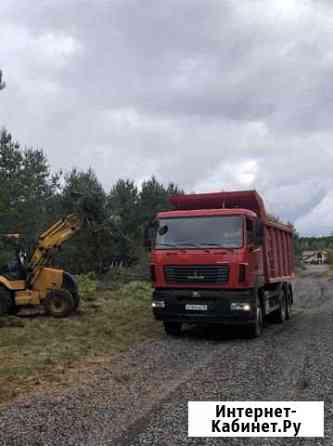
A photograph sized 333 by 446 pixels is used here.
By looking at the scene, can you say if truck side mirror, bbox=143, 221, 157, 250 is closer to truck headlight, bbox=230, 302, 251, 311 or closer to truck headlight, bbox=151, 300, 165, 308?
truck headlight, bbox=151, 300, 165, 308

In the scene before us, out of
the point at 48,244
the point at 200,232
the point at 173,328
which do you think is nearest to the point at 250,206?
the point at 200,232

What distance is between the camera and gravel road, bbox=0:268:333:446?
568 centimetres

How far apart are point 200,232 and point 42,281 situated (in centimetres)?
592

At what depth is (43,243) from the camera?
50.6ft

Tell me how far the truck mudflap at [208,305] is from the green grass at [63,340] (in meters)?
1.13

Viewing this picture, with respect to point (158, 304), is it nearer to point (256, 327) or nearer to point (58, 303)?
point (256, 327)

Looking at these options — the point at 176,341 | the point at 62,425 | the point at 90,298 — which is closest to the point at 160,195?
the point at 90,298

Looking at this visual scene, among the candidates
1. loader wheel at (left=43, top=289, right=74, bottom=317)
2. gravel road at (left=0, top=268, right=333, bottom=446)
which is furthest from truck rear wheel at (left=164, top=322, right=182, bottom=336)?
loader wheel at (left=43, top=289, right=74, bottom=317)

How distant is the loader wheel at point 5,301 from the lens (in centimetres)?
1489

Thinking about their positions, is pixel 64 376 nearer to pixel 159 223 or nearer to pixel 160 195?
pixel 159 223

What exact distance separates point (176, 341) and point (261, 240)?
301 cm

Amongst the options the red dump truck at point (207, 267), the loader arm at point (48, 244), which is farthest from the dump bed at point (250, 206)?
the loader arm at point (48, 244)

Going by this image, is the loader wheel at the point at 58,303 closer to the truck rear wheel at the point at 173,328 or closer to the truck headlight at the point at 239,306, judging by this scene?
the truck rear wheel at the point at 173,328

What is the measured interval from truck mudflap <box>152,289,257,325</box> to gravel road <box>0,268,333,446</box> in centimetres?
54
